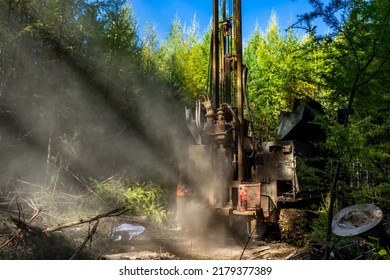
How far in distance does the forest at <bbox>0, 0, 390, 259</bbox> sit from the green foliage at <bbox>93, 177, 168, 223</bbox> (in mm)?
50

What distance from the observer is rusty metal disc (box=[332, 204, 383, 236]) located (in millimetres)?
4219

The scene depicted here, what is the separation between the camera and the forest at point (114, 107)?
16.5 ft

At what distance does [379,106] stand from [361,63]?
74 centimetres

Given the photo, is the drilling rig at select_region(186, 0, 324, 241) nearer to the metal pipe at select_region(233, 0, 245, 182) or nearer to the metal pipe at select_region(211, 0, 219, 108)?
the metal pipe at select_region(233, 0, 245, 182)

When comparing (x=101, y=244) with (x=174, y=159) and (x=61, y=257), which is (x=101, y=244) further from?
(x=174, y=159)

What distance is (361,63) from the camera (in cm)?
510

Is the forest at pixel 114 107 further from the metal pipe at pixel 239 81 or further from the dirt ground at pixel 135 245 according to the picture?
the metal pipe at pixel 239 81

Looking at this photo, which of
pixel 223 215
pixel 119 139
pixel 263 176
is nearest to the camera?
pixel 223 215

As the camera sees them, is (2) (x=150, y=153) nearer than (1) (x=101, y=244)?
No

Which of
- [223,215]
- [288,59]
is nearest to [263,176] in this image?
[223,215]

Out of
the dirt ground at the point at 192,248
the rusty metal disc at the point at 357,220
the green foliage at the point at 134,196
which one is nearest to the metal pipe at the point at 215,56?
the dirt ground at the point at 192,248

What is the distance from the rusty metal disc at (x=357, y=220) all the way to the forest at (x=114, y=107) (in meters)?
0.15

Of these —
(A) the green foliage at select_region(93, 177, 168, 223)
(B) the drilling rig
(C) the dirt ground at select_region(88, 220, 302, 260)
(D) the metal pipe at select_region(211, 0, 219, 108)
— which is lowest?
(C) the dirt ground at select_region(88, 220, 302, 260)

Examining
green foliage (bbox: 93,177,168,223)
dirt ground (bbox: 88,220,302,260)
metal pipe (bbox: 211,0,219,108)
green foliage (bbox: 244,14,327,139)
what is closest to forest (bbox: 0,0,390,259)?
green foliage (bbox: 93,177,168,223)
